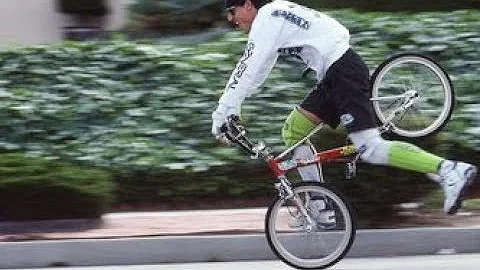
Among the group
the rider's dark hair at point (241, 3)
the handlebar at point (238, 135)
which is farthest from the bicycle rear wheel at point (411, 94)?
the rider's dark hair at point (241, 3)

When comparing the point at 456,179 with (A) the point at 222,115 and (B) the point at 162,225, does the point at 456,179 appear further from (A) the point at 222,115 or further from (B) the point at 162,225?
(B) the point at 162,225

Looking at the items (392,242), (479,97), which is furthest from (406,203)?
(479,97)

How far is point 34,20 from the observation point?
14859mm

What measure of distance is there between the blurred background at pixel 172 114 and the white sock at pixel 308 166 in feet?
2.69

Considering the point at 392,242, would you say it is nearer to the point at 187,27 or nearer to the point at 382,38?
the point at 382,38

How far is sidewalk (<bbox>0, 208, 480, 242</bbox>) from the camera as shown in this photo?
8.77 m

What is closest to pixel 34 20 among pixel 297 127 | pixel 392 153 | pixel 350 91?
pixel 297 127

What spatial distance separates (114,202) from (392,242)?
3.00 meters

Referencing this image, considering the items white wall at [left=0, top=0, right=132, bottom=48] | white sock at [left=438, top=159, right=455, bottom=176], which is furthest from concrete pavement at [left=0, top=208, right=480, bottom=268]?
white wall at [left=0, top=0, right=132, bottom=48]

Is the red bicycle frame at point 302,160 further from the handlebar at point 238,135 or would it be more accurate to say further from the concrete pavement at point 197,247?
the concrete pavement at point 197,247

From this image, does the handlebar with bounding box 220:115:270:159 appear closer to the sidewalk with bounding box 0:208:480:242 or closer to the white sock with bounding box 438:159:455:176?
the white sock with bounding box 438:159:455:176

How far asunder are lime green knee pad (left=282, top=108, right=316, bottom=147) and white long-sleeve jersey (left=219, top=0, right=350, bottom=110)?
41cm

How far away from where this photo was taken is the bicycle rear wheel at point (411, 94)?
304 inches

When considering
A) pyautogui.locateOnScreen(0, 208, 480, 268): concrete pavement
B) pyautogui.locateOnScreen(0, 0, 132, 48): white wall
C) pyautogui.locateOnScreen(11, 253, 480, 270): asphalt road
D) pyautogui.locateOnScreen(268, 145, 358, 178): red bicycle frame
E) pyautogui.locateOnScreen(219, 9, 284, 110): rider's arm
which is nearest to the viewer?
pyautogui.locateOnScreen(219, 9, 284, 110): rider's arm
